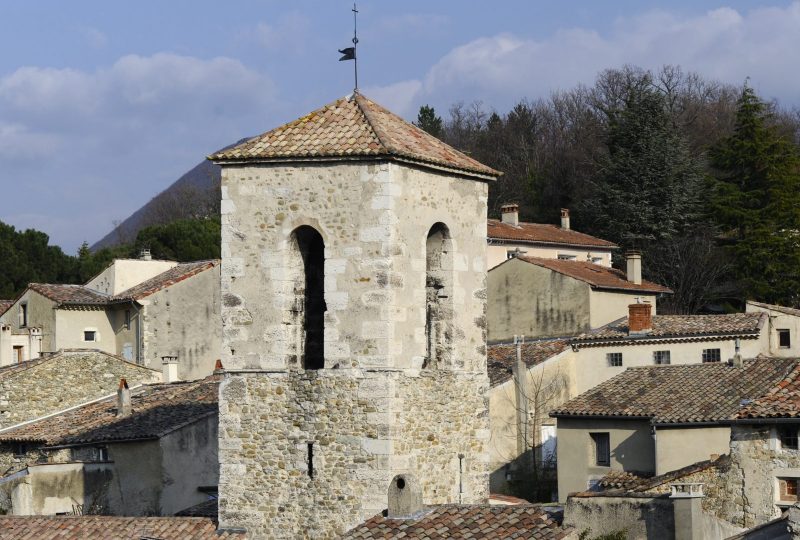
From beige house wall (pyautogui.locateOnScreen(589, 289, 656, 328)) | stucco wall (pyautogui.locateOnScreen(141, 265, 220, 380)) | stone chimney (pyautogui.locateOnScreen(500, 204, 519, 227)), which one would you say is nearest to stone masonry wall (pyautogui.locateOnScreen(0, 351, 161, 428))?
stucco wall (pyautogui.locateOnScreen(141, 265, 220, 380))

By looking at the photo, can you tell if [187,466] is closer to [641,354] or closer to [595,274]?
[641,354]

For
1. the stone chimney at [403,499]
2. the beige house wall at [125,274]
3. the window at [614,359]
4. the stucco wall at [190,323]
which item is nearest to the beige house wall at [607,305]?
the window at [614,359]

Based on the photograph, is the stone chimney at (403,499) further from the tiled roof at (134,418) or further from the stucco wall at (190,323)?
the stucco wall at (190,323)

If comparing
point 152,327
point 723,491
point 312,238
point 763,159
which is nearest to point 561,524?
point 312,238

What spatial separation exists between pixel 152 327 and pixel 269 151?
87.5ft

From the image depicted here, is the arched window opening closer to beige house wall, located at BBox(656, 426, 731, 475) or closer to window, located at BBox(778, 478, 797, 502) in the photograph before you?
window, located at BBox(778, 478, 797, 502)

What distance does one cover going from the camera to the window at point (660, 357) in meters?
37.2

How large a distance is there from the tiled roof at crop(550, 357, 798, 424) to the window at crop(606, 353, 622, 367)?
15.7 ft

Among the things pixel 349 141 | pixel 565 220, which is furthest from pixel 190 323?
pixel 349 141

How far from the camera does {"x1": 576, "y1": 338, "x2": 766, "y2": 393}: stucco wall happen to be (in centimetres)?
3691

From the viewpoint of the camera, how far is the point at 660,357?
123 ft

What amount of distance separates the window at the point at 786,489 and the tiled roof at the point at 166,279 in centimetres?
2224

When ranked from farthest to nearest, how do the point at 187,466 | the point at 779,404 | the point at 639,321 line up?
1. the point at 639,321
2. the point at 187,466
3. the point at 779,404

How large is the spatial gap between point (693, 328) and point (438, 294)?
1924cm
